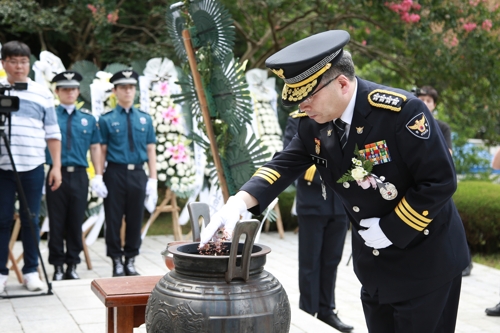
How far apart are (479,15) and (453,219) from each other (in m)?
6.56

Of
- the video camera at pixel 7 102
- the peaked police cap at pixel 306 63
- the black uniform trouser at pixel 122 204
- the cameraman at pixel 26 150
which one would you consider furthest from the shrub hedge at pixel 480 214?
the peaked police cap at pixel 306 63

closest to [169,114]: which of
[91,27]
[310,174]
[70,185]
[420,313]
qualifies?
[70,185]

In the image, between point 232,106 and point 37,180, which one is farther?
point 37,180

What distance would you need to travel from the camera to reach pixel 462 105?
9.66 metres

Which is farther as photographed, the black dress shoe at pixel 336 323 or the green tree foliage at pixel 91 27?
the green tree foliage at pixel 91 27

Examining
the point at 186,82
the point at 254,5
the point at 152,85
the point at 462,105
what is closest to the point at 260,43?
the point at 254,5

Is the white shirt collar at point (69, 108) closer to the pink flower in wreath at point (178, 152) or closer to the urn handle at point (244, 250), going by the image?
the pink flower in wreath at point (178, 152)

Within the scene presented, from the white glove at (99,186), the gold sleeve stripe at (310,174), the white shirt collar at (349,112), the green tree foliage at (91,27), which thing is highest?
the green tree foliage at (91,27)

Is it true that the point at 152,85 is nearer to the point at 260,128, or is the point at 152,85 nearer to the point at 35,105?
the point at 260,128

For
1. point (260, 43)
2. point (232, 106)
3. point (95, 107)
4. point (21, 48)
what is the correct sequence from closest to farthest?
1. point (232, 106)
2. point (21, 48)
3. point (95, 107)
4. point (260, 43)

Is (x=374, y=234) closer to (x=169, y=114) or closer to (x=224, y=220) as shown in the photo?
(x=224, y=220)

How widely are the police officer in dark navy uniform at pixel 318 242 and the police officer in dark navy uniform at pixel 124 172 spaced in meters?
2.28

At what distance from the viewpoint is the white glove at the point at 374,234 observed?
2822 mm

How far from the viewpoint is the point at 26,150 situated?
5926mm
